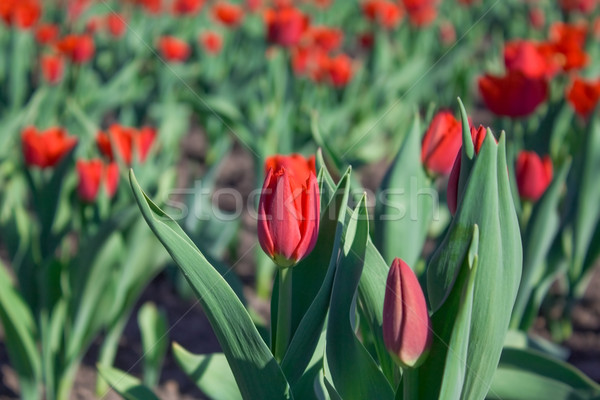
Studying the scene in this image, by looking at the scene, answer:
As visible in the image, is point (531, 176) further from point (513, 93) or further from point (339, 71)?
point (339, 71)

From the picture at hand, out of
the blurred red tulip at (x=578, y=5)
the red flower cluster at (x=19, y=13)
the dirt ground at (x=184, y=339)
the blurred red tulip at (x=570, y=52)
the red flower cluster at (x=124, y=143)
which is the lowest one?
the dirt ground at (x=184, y=339)

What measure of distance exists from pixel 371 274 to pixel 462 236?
0.42ft

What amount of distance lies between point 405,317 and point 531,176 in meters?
0.83

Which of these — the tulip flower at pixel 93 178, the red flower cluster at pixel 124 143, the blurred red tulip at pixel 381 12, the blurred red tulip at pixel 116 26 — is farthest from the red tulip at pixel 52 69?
the blurred red tulip at pixel 381 12

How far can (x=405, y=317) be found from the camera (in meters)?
0.71

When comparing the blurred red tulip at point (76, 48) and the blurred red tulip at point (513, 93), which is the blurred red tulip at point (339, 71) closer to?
the blurred red tulip at point (76, 48)

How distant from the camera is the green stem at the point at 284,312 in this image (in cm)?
86

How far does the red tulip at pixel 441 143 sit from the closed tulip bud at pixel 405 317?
16.5 inches

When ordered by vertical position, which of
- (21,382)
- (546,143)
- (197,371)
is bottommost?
(21,382)

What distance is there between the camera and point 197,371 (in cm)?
94

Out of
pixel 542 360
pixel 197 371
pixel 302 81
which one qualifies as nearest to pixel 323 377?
pixel 197 371

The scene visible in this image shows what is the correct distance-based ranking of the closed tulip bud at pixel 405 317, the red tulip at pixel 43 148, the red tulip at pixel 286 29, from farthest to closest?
the red tulip at pixel 286 29
the red tulip at pixel 43 148
the closed tulip bud at pixel 405 317

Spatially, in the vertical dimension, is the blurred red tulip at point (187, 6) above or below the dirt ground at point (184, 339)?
above

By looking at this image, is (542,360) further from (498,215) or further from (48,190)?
(48,190)
